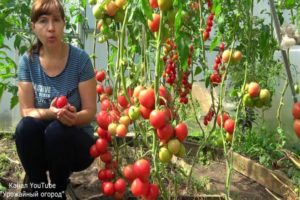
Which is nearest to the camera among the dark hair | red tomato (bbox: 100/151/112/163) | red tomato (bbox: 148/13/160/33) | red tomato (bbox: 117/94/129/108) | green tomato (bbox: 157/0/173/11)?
green tomato (bbox: 157/0/173/11)

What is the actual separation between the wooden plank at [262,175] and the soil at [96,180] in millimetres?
33

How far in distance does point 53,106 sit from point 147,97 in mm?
570

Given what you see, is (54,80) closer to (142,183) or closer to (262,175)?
(142,183)

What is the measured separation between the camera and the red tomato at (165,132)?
128 cm

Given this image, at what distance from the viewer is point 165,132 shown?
4.20 ft

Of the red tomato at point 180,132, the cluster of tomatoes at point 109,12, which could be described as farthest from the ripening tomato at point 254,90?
the cluster of tomatoes at point 109,12

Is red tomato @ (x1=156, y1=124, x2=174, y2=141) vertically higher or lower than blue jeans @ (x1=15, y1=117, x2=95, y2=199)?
higher

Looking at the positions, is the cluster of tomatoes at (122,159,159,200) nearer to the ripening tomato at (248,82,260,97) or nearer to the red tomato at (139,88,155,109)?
the red tomato at (139,88,155,109)

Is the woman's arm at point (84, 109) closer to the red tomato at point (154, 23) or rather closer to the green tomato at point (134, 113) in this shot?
the green tomato at point (134, 113)

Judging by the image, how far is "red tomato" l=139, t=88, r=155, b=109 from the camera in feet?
4.23

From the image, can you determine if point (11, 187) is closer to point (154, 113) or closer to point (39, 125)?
point (39, 125)

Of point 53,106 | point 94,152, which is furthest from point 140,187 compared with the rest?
point 53,106

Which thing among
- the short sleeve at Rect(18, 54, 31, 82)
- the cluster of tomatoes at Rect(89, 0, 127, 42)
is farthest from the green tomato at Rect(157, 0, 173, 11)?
the short sleeve at Rect(18, 54, 31, 82)

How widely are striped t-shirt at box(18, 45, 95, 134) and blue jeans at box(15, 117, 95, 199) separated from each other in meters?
0.14
